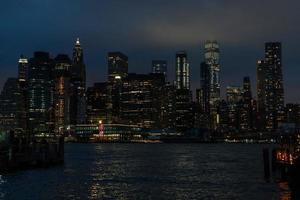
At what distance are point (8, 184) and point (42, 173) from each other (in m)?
15.9

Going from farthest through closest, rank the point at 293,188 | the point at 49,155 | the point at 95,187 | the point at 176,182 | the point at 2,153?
the point at 49,155 → the point at 2,153 → the point at 176,182 → the point at 95,187 → the point at 293,188

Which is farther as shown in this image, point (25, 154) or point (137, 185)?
point (25, 154)

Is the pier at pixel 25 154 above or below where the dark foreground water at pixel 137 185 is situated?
above

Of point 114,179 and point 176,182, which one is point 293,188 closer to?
point 176,182

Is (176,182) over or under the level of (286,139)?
under

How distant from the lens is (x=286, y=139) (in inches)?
2901

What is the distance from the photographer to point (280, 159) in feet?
221

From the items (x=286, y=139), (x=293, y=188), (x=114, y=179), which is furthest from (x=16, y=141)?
(x=293, y=188)

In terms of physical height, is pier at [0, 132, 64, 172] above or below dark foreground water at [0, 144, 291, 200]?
above

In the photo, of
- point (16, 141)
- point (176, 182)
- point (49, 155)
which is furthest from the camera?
point (49, 155)

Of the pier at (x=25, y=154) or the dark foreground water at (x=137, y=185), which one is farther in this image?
the pier at (x=25, y=154)

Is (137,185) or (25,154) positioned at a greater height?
(25,154)

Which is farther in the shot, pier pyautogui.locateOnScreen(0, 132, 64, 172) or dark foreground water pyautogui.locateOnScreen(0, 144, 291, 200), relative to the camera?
pier pyautogui.locateOnScreen(0, 132, 64, 172)

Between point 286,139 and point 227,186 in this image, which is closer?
point 227,186
